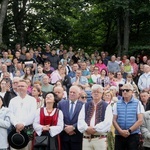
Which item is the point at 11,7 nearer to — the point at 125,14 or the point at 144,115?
the point at 125,14

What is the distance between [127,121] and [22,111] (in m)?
1.92

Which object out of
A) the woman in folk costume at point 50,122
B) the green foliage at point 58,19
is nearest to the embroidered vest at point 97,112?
the woman in folk costume at point 50,122

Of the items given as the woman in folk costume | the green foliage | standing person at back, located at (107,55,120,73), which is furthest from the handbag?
the green foliage

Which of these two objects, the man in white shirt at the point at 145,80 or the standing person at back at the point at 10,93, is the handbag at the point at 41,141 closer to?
the standing person at back at the point at 10,93

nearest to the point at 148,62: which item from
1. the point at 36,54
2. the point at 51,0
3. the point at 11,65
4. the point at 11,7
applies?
the point at 36,54

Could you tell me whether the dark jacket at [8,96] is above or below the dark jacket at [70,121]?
above

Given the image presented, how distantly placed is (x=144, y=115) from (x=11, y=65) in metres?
7.38

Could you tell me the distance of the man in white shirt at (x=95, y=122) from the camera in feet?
22.4

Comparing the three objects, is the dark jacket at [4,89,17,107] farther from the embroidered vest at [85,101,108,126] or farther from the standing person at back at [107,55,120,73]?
the standing person at back at [107,55,120,73]

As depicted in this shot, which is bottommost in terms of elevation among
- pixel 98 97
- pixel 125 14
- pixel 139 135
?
pixel 139 135

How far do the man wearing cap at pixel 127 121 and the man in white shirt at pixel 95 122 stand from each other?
361 mm

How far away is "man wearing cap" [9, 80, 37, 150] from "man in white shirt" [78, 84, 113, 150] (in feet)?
3.09

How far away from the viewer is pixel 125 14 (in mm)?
20969

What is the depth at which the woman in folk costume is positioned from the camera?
702cm
